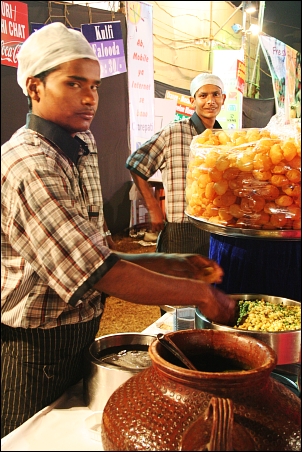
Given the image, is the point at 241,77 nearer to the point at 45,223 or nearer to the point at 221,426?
the point at 45,223

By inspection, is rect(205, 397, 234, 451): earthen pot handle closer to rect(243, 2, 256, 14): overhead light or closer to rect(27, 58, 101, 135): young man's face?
rect(27, 58, 101, 135): young man's face

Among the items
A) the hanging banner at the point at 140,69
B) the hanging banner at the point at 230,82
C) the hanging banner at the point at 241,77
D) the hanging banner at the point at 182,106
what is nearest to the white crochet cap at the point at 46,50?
the hanging banner at the point at 140,69

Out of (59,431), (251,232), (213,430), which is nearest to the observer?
(213,430)

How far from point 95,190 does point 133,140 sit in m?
0.55

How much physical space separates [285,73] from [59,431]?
1050 mm

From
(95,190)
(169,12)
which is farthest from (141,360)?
(169,12)

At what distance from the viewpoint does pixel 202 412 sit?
25.6 inches

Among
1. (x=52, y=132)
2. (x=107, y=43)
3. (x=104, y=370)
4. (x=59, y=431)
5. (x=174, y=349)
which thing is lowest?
(x=59, y=431)

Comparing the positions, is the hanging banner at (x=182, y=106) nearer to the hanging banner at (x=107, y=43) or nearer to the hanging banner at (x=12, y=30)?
the hanging banner at (x=107, y=43)

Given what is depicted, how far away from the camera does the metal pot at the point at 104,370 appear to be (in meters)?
0.99

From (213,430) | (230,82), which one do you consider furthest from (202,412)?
(230,82)

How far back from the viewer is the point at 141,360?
3.57 ft

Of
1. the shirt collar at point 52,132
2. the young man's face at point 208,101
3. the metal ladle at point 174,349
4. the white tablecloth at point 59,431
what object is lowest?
the white tablecloth at point 59,431

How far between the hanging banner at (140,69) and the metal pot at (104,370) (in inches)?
25.8
